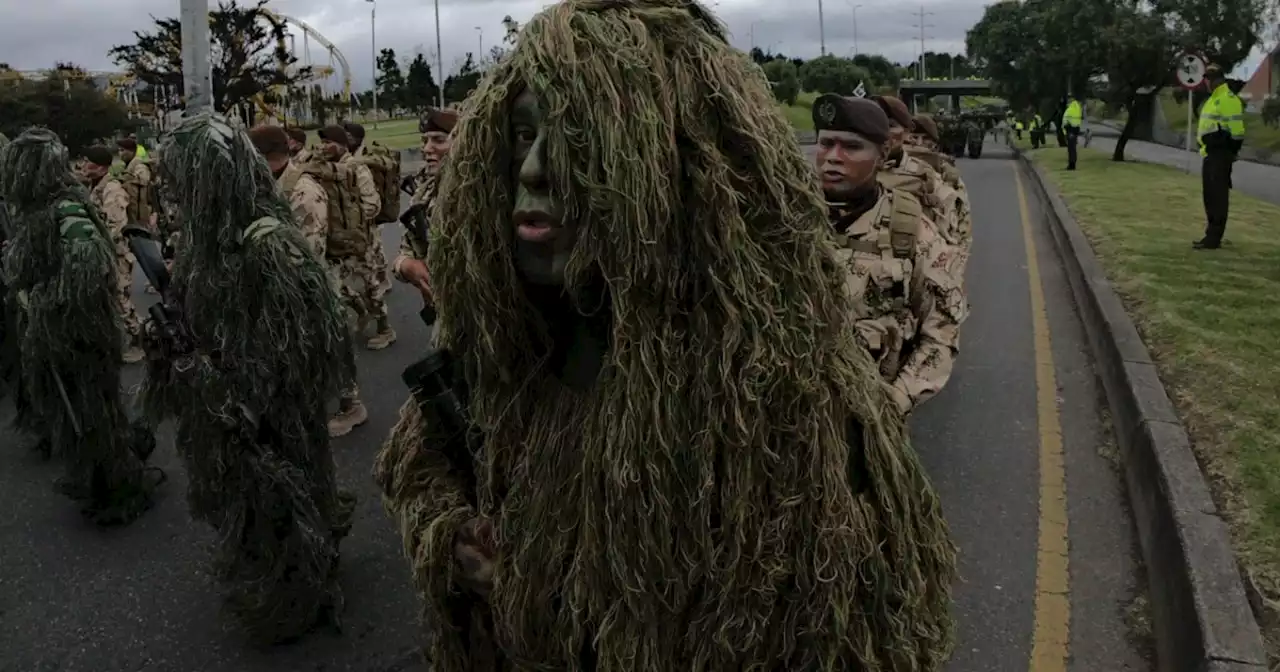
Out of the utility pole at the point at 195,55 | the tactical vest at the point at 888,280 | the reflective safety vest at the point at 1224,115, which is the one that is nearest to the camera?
the tactical vest at the point at 888,280

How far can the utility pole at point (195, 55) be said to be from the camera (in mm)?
6836

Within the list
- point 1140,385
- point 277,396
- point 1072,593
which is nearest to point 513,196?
point 277,396

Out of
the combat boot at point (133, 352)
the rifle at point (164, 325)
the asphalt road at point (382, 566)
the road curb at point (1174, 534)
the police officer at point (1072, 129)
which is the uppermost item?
the police officer at point (1072, 129)

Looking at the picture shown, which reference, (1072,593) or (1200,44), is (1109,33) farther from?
(1072,593)

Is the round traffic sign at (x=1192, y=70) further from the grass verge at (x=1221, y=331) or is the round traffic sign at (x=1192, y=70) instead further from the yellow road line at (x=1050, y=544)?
the yellow road line at (x=1050, y=544)

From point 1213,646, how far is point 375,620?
3094 millimetres

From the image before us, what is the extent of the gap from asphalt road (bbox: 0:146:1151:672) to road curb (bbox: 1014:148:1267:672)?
15cm

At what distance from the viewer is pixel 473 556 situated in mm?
1752

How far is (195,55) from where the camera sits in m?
6.92

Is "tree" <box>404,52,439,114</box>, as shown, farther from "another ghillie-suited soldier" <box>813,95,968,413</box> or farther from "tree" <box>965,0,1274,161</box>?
"another ghillie-suited soldier" <box>813,95,968,413</box>

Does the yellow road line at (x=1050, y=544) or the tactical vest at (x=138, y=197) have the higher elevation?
the tactical vest at (x=138, y=197)

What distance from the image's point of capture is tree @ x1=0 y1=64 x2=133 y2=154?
27469 millimetres

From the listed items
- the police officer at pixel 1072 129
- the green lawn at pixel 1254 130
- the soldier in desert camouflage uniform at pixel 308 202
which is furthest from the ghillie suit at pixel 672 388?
the green lawn at pixel 1254 130

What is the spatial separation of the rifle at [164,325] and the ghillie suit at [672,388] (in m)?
2.35
